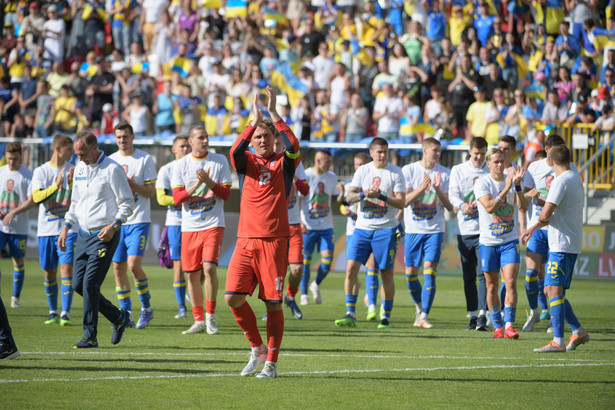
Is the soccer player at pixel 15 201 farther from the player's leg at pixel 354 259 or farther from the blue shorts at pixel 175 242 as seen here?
the player's leg at pixel 354 259

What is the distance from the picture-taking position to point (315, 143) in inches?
912

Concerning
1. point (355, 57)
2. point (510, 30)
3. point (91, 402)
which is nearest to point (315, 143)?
point (355, 57)

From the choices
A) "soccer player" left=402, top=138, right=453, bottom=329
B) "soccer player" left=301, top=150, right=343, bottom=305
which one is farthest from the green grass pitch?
"soccer player" left=301, top=150, right=343, bottom=305

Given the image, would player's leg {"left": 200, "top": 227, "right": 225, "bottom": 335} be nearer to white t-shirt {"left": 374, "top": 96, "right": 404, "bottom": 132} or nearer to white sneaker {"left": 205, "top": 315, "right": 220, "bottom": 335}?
white sneaker {"left": 205, "top": 315, "right": 220, "bottom": 335}

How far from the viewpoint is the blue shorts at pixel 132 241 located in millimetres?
13273

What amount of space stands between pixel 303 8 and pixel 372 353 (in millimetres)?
18327

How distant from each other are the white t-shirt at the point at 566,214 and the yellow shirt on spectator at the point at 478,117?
1100 centimetres

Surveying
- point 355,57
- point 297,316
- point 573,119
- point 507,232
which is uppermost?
point 355,57

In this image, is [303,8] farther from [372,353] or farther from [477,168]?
[372,353]

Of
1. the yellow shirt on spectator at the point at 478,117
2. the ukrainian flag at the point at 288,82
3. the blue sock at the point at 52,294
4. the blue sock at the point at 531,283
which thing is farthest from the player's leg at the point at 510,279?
the ukrainian flag at the point at 288,82

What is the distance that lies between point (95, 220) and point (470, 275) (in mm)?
5376

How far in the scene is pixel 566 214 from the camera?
1092 cm

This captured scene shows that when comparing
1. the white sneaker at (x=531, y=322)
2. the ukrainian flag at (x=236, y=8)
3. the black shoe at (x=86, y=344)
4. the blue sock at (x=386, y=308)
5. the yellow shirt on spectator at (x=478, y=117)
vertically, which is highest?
the ukrainian flag at (x=236, y=8)

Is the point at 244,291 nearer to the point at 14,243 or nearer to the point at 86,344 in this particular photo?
the point at 86,344
